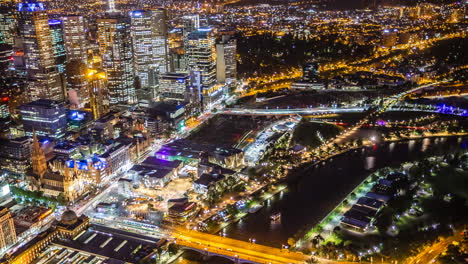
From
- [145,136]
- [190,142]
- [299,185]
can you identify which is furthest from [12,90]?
[299,185]

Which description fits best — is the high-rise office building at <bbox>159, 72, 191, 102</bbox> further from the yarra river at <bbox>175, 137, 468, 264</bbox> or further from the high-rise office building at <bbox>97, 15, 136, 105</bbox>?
the yarra river at <bbox>175, 137, 468, 264</bbox>

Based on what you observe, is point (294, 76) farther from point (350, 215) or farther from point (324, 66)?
point (350, 215)

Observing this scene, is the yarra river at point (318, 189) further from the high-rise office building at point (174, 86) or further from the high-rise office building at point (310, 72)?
the high-rise office building at point (310, 72)

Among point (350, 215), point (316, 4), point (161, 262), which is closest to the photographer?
point (161, 262)

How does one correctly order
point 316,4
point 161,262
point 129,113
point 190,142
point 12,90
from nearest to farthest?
point 161,262 < point 190,142 < point 129,113 < point 12,90 < point 316,4

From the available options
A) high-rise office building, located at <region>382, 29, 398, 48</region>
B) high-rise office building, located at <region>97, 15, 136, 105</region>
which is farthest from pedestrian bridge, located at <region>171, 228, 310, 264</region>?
high-rise office building, located at <region>382, 29, 398, 48</region>

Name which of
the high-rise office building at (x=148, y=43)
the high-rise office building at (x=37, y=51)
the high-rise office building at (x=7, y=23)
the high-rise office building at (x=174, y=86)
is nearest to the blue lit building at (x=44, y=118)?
the high-rise office building at (x=37, y=51)
